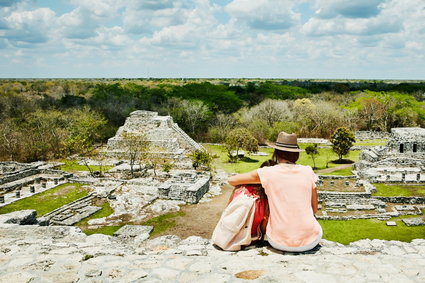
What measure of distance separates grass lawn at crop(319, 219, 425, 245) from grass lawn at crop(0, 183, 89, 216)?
42.7 feet

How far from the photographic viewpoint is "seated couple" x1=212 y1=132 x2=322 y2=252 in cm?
442

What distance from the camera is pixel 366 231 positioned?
15.1 meters

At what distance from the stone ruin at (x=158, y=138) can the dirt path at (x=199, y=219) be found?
9.83 meters

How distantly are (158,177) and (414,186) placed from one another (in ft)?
54.8

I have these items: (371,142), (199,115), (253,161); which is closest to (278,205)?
(253,161)

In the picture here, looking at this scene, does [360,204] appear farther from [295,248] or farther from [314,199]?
[295,248]

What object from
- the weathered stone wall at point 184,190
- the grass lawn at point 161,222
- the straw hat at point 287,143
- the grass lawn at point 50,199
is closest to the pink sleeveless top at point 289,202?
the straw hat at point 287,143

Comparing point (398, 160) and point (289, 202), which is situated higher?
point (289, 202)

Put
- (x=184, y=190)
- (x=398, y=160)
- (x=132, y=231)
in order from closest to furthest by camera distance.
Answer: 1. (x=132, y=231)
2. (x=184, y=190)
3. (x=398, y=160)

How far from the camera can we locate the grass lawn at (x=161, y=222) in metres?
14.4

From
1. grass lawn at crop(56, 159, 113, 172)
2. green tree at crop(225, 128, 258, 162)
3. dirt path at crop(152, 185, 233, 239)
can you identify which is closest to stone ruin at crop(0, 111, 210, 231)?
dirt path at crop(152, 185, 233, 239)

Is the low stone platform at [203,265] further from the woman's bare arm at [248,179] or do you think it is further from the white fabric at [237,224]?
the woman's bare arm at [248,179]

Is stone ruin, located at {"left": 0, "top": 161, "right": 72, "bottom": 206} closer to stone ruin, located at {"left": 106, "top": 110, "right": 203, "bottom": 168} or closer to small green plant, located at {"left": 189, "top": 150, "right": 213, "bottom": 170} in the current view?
stone ruin, located at {"left": 106, "top": 110, "right": 203, "bottom": 168}

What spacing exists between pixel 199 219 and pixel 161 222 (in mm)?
1772
